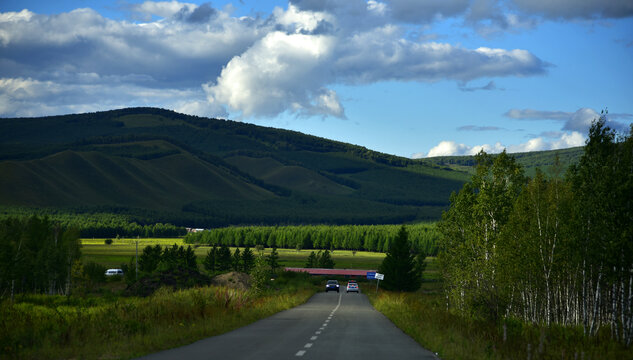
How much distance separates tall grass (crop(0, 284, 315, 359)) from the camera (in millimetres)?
16953

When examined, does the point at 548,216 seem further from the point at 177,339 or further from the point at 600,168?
the point at 177,339

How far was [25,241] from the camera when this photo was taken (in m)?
97.6

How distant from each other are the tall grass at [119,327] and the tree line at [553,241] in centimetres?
1211

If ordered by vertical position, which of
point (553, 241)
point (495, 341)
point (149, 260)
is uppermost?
point (553, 241)

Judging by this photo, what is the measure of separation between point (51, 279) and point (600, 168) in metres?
91.7

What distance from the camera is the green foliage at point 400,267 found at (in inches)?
3802

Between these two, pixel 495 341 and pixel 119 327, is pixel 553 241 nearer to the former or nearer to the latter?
pixel 495 341

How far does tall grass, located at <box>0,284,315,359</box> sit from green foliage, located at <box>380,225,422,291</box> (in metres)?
67.7

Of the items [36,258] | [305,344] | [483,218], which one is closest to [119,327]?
[305,344]

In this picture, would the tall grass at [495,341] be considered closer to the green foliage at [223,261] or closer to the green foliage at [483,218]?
the green foliage at [483,218]

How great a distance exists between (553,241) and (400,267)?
6384cm

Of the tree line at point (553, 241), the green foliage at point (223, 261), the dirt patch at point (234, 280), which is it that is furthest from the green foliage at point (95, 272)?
the tree line at point (553, 241)

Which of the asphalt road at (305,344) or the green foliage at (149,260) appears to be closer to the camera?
the asphalt road at (305,344)

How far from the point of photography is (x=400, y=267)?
9688 centimetres
